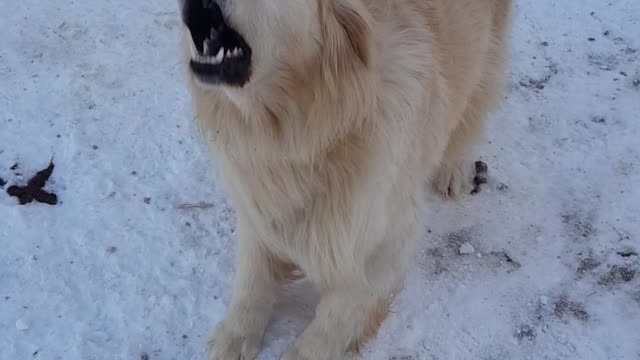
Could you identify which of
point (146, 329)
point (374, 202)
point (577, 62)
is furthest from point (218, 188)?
point (577, 62)

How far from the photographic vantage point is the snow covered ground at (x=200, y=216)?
9.51 feet

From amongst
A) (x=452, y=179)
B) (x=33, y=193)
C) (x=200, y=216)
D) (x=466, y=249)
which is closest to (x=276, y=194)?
(x=200, y=216)

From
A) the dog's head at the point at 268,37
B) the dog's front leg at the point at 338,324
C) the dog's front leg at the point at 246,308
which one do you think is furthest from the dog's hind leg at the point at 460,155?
the dog's head at the point at 268,37

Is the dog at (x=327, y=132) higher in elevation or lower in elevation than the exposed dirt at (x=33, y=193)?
higher

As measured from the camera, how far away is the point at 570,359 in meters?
2.85

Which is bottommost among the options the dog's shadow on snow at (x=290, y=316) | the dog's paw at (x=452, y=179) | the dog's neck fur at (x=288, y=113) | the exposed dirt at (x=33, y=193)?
the dog's shadow on snow at (x=290, y=316)

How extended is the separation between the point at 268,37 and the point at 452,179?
1.76 metres

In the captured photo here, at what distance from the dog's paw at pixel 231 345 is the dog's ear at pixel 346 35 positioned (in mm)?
1302

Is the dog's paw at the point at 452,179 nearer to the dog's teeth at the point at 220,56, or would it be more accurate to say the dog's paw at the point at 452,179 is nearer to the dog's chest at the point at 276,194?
the dog's chest at the point at 276,194

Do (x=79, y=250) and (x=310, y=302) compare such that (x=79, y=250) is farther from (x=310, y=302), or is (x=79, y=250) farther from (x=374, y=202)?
(x=374, y=202)

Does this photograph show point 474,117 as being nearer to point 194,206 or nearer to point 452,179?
point 452,179

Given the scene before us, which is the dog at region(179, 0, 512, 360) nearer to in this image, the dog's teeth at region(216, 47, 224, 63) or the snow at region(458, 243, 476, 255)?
the dog's teeth at region(216, 47, 224, 63)

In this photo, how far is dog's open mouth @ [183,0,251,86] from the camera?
1.91m

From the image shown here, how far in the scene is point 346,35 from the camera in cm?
204
